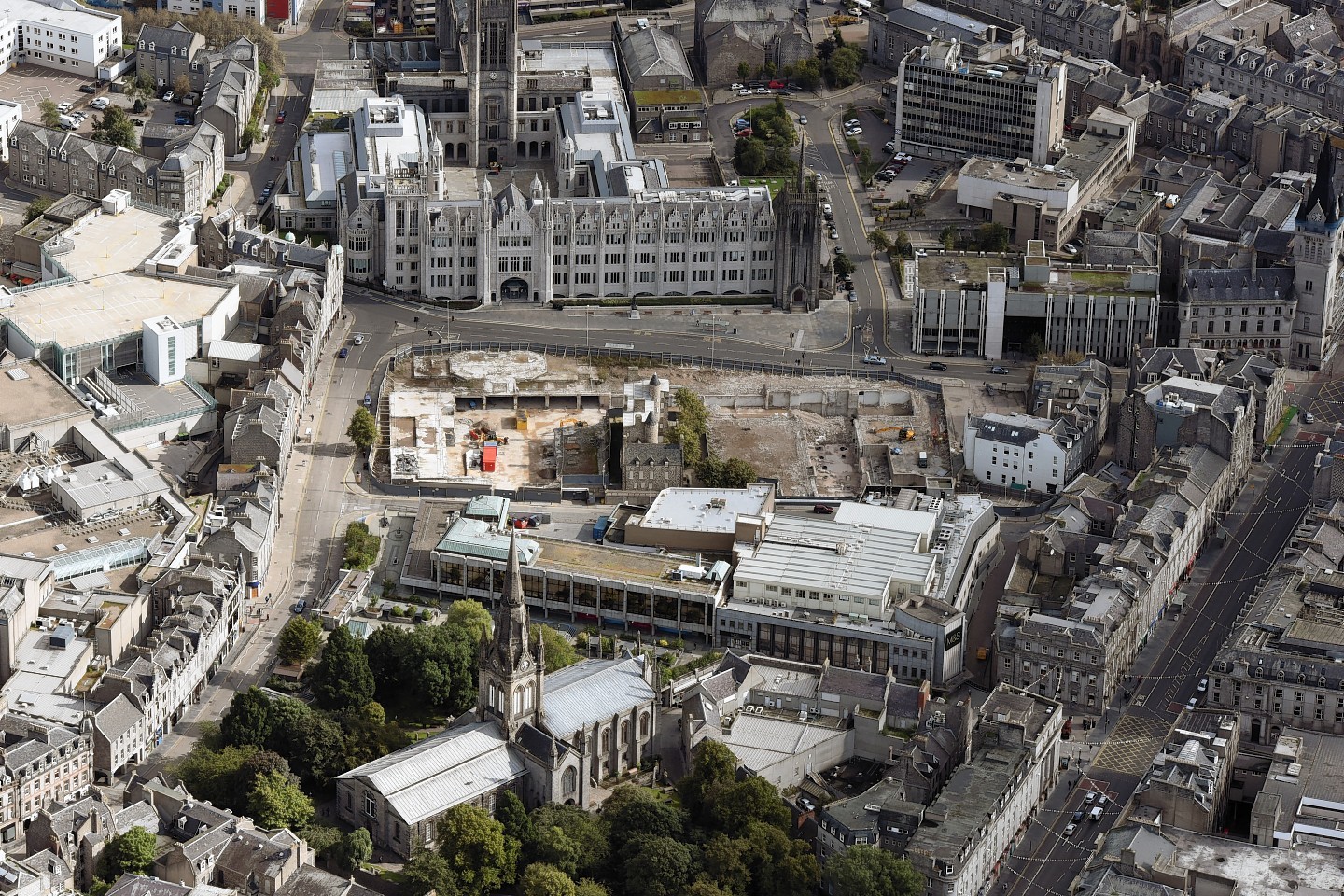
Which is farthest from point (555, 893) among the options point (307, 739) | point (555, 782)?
point (307, 739)

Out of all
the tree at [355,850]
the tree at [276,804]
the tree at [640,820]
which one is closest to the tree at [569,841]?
the tree at [640,820]

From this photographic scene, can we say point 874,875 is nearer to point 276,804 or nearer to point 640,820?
point 640,820

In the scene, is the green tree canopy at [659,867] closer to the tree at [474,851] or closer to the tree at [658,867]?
the tree at [658,867]

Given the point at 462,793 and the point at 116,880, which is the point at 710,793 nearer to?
the point at 462,793

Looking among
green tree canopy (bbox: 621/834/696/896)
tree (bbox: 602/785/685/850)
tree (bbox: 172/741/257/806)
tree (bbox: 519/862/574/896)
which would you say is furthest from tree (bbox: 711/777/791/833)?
tree (bbox: 172/741/257/806)

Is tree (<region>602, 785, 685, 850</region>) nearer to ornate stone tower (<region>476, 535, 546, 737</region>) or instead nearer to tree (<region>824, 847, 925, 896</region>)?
ornate stone tower (<region>476, 535, 546, 737</region>)

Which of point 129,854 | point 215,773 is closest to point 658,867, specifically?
point 215,773
